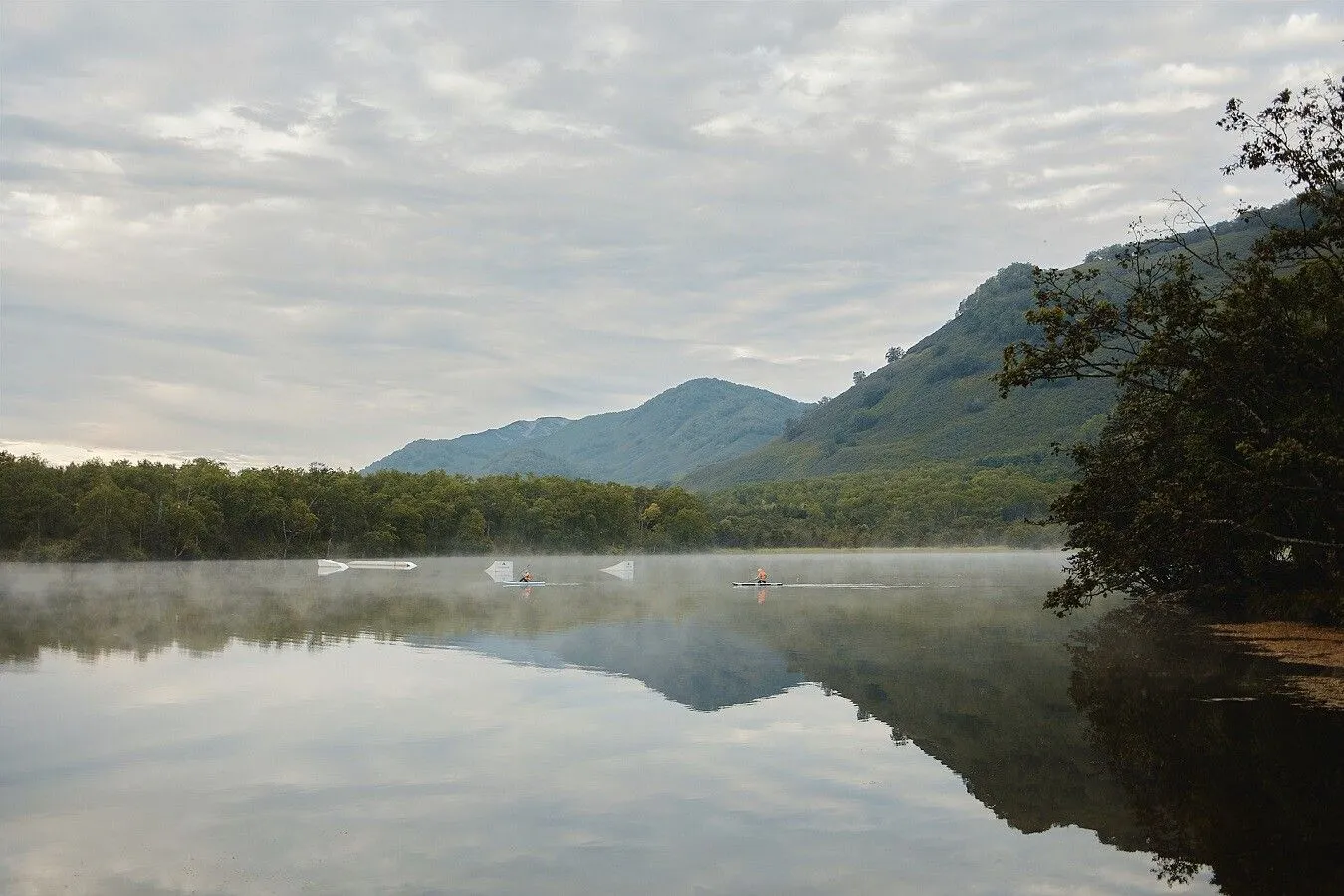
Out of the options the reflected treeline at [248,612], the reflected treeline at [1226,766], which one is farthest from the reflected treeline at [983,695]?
the reflected treeline at [248,612]

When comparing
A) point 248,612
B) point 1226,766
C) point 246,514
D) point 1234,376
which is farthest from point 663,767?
point 246,514

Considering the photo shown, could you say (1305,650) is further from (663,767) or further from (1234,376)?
(663,767)

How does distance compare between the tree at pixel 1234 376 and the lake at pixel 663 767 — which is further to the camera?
the tree at pixel 1234 376

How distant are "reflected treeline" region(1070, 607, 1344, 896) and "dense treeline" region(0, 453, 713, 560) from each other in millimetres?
117435

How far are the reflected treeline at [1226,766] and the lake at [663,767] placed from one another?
0.25 ft

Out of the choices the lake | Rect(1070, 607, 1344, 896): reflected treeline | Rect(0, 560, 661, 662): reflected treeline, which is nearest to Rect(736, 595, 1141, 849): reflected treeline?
the lake

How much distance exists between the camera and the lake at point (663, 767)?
1416cm

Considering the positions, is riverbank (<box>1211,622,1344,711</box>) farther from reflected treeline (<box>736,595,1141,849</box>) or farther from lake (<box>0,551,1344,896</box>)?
reflected treeline (<box>736,595,1141,849</box>)

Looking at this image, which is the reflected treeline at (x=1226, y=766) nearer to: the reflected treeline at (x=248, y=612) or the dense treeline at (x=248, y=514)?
the reflected treeline at (x=248, y=612)

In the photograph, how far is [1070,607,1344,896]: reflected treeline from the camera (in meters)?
13.9

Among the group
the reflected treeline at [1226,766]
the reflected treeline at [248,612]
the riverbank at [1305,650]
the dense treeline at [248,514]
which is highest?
the dense treeline at [248,514]

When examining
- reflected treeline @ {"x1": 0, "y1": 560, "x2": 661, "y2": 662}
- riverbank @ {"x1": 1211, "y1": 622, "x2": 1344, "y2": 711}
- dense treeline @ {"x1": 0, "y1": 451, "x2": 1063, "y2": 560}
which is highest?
dense treeline @ {"x1": 0, "y1": 451, "x2": 1063, "y2": 560}

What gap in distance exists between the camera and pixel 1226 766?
1900 centimetres

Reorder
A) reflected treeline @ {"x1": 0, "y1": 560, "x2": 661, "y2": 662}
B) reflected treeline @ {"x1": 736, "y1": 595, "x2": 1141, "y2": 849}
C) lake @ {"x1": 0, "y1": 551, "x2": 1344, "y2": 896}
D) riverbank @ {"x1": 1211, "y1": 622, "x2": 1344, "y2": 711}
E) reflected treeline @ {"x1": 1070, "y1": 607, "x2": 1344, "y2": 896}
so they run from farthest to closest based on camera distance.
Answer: reflected treeline @ {"x1": 0, "y1": 560, "x2": 661, "y2": 662} → riverbank @ {"x1": 1211, "y1": 622, "x2": 1344, "y2": 711} → reflected treeline @ {"x1": 736, "y1": 595, "x2": 1141, "y2": 849} → lake @ {"x1": 0, "y1": 551, "x2": 1344, "y2": 896} → reflected treeline @ {"x1": 1070, "y1": 607, "x2": 1344, "y2": 896}
